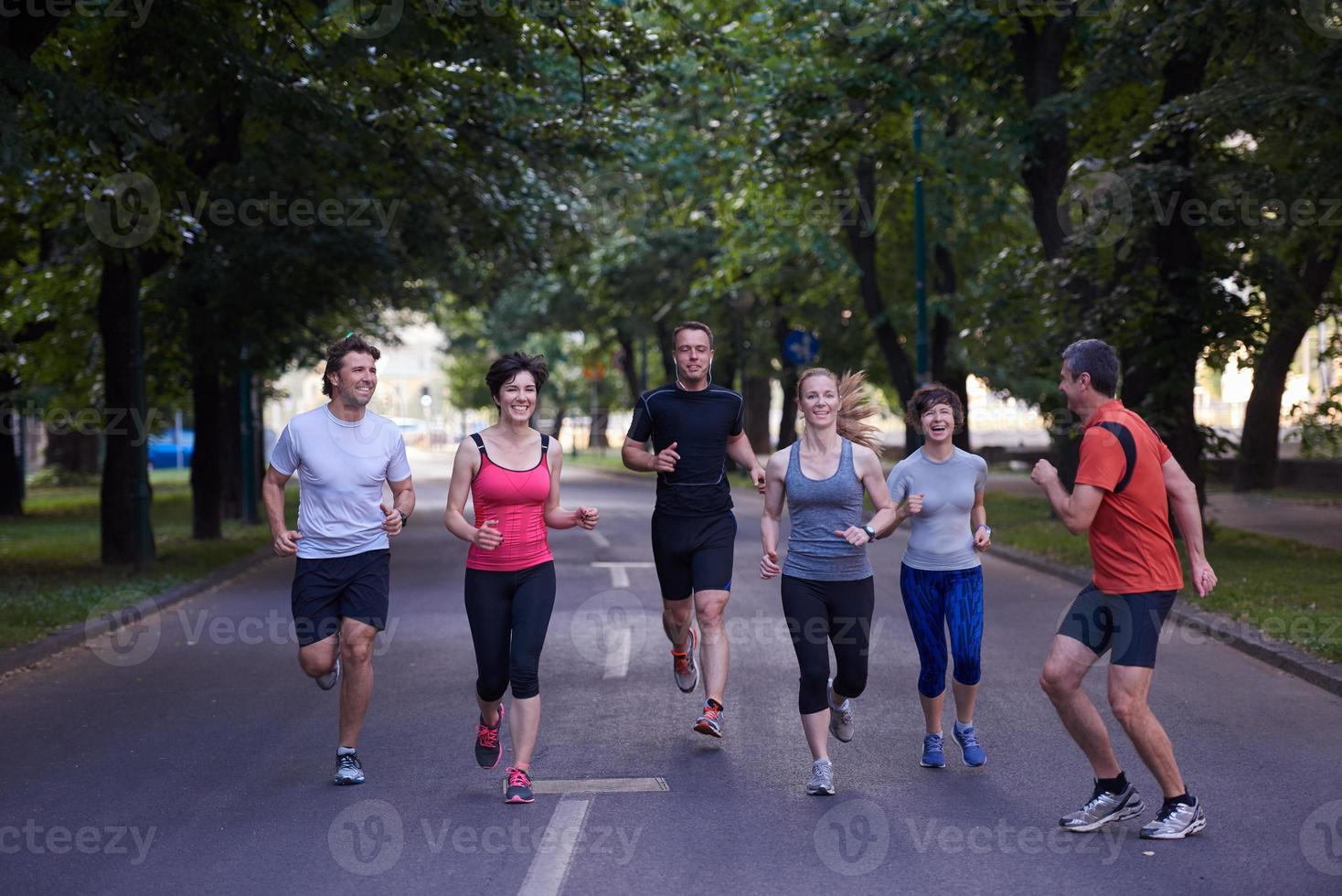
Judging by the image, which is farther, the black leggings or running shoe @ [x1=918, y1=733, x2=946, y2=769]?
running shoe @ [x1=918, y1=733, x2=946, y2=769]

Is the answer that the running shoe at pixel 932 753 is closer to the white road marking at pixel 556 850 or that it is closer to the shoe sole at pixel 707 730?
the shoe sole at pixel 707 730

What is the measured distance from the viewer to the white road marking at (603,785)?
21.4ft

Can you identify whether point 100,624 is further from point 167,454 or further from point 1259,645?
point 167,454

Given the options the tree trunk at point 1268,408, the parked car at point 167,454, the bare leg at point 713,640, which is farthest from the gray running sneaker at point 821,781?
the parked car at point 167,454

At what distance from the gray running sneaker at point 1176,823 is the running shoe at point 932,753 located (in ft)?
4.24

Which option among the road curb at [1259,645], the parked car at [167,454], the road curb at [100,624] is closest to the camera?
the road curb at [1259,645]

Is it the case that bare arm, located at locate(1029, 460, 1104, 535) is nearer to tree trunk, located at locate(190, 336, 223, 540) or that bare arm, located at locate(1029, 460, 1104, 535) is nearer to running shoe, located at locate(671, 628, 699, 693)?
running shoe, located at locate(671, 628, 699, 693)

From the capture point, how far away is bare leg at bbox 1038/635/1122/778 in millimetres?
5801

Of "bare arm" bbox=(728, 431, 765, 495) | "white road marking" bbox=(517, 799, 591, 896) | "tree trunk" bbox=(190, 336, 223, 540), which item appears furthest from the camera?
"tree trunk" bbox=(190, 336, 223, 540)

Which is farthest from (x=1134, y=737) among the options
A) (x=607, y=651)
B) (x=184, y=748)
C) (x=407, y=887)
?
→ (x=607, y=651)

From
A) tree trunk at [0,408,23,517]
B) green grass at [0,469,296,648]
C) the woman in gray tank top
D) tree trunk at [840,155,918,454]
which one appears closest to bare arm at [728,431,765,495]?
the woman in gray tank top

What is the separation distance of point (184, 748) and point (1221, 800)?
4840 millimetres

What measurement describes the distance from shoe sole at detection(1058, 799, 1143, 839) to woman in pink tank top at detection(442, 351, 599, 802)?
85.2 inches

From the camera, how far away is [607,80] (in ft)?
52.3
